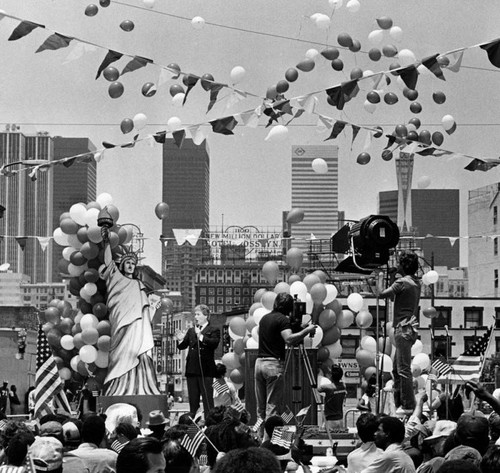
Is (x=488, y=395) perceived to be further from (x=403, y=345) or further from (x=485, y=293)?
(x=485, y=293)

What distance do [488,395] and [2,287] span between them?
646ft

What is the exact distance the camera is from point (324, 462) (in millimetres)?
10336

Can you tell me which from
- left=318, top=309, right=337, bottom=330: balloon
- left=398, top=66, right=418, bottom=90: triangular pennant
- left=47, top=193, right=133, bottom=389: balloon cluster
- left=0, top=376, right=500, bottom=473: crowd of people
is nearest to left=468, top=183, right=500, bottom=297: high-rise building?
left=318, top=309, right=337, bottom=330: balloon

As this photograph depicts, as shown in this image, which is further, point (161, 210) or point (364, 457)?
point (161, 210)

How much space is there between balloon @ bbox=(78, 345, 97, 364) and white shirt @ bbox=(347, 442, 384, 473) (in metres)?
10.5

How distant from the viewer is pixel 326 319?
19156 millimetres

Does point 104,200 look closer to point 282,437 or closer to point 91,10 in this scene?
point 91,10

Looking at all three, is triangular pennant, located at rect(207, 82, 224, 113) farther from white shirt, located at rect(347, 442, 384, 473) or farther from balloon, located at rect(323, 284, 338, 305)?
white shirt, located at rect(347, 442, 384, 473)

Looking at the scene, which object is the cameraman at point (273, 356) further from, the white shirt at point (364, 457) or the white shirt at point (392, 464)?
the white shirt at point (392, 464)

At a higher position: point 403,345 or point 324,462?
point 403,345

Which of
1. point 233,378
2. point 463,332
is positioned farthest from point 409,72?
point 463,332

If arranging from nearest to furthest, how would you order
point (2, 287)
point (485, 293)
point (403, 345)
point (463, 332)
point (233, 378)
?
point (403, 345) → point (233, 378) → point (463, 332) → point (485, 293) → point (2, 287)

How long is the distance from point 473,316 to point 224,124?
72.7 m

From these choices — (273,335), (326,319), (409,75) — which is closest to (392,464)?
(409,75)
